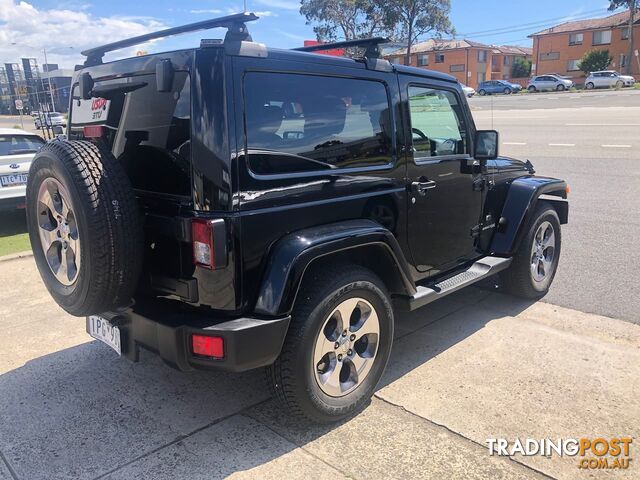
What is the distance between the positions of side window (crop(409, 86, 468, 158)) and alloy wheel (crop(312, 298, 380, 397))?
1.23m

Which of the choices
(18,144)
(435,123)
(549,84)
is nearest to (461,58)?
(549,84)

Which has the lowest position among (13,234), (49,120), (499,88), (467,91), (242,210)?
(13,234)

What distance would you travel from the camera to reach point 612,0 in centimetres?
5569

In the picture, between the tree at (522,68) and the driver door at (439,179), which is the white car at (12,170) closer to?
the driver door at (439,179)

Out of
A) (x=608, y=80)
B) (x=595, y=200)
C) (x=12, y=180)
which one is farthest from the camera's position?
(x=608, y=80)

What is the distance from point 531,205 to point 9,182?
22.7ft

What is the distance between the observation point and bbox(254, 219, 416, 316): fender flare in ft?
8.53

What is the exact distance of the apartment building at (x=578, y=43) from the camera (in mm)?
58031

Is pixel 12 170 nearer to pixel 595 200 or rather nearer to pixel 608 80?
pixel 595 200

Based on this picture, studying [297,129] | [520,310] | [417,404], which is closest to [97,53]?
[297,129]

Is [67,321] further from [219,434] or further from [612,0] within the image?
[612,0]

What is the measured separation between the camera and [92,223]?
8.21 feet

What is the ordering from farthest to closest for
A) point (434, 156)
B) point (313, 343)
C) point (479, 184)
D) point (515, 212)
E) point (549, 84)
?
point (549, 84)
point (515, 212)
point (479, 184)
point (434, 156)
point (313, 343)

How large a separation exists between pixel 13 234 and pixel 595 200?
8877 millimetres
